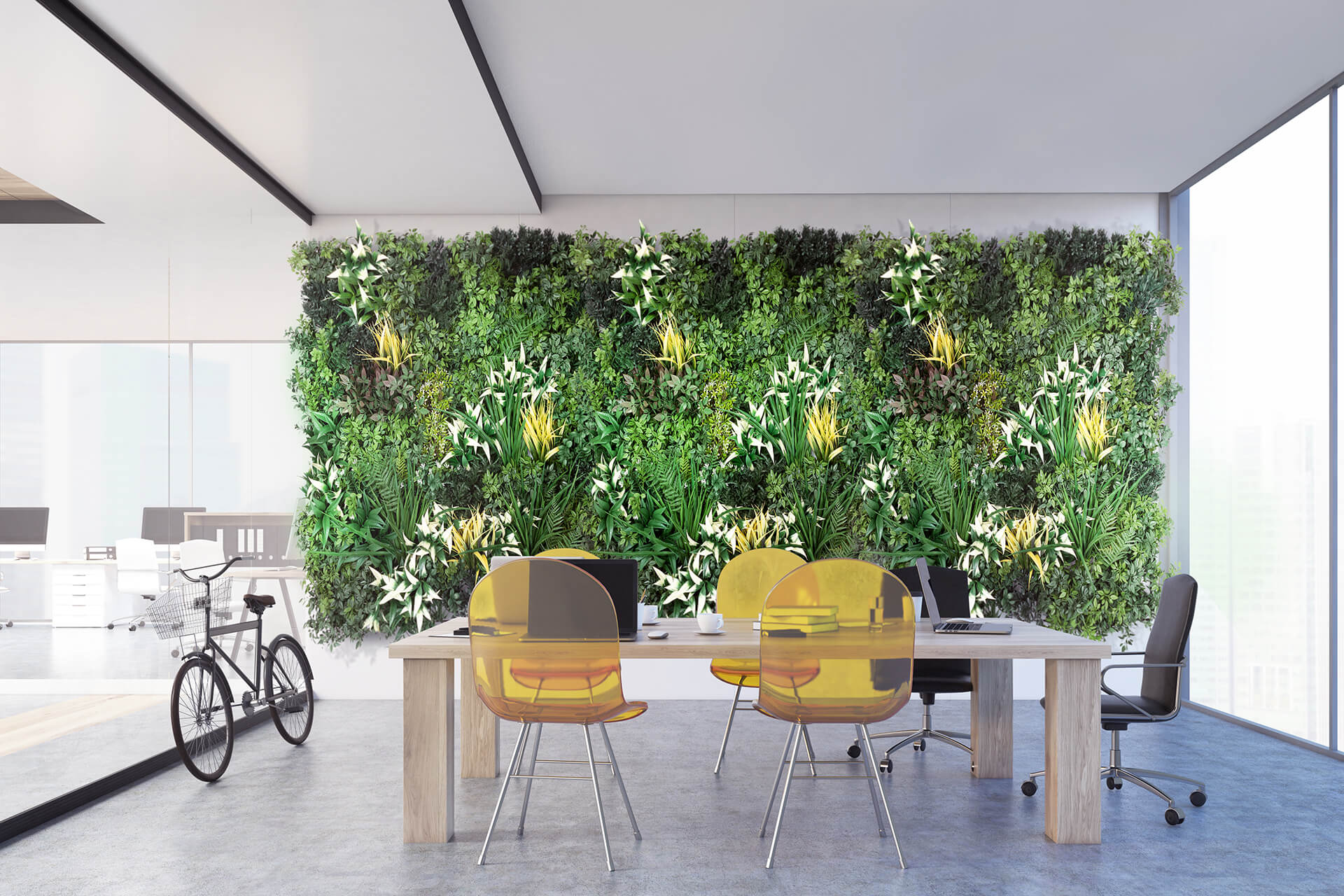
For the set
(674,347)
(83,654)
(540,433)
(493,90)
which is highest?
(493,90)

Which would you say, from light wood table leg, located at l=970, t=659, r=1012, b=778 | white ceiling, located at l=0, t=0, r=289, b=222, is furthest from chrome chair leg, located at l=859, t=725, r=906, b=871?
white ceiling, located at l=0, t=0, r=289, b=222

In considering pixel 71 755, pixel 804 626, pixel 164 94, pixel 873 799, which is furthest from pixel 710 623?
pixel 164 94

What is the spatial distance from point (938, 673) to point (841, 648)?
1499mm

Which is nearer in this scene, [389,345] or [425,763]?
[425,763]

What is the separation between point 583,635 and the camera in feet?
9.75

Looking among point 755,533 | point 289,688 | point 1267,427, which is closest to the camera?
point 289,688

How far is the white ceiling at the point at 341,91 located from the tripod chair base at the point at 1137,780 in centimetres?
395

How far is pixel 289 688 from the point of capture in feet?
15.3

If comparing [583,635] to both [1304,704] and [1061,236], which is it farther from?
[1061,236]

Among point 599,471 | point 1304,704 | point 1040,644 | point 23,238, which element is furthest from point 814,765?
point 23,238

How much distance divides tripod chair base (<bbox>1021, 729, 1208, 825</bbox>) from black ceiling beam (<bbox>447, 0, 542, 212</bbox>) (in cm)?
390

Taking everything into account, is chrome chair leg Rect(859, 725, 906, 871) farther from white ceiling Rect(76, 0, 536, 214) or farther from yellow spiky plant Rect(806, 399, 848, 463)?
white ceiling Rect(76, 0, 536, 214)

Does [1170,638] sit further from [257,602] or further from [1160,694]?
[257,602]

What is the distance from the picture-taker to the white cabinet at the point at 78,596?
11.1 ft
